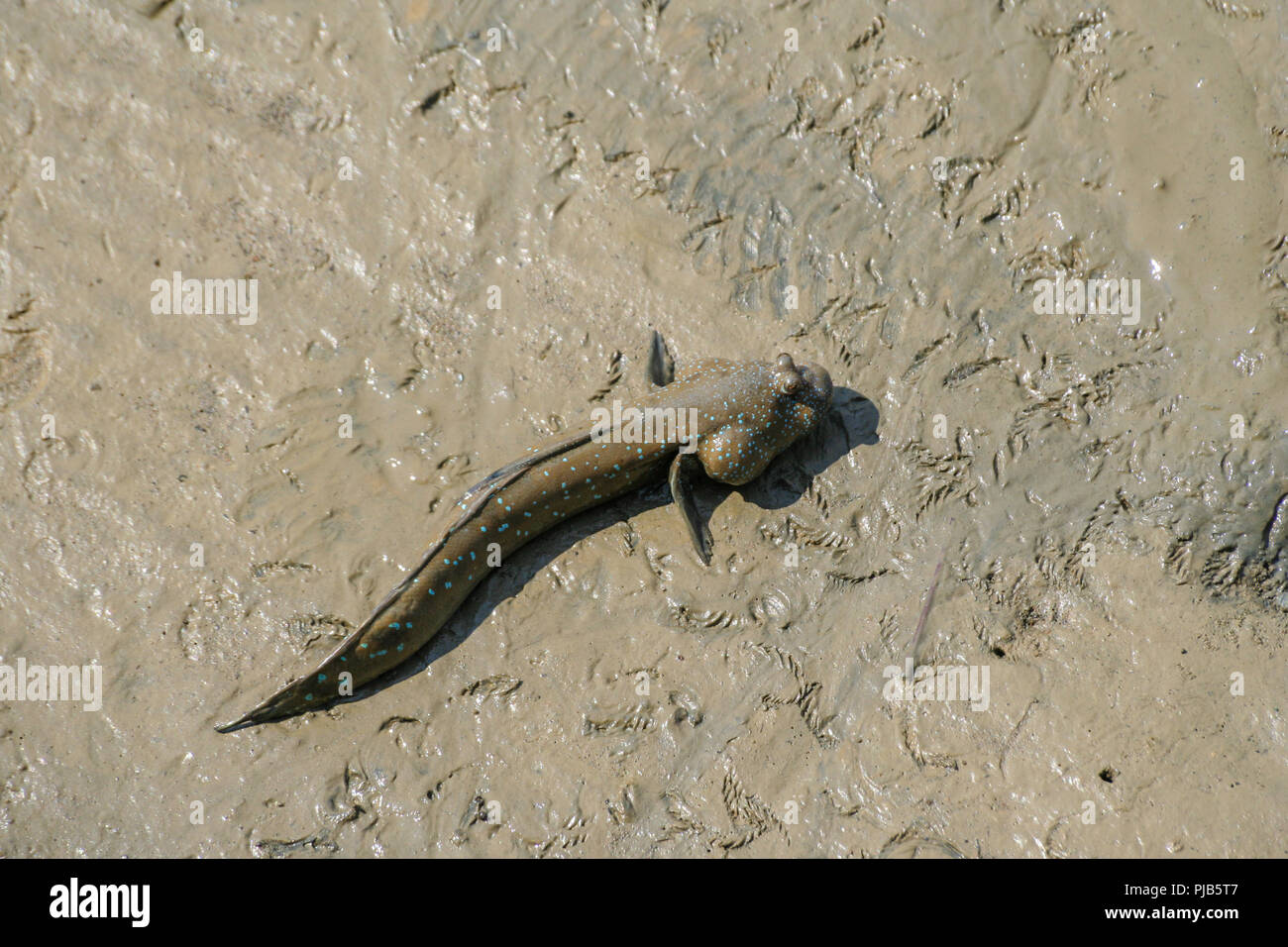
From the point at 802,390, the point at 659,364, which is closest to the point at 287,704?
the point at 659,364

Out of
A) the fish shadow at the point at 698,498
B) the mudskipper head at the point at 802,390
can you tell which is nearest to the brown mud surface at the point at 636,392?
the fish shadow at the point at 698,498

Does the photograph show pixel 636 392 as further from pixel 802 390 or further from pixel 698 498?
pixel 802 390

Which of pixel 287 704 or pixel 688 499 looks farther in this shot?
pixel 688 499

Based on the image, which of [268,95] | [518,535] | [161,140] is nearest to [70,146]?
[161,140]

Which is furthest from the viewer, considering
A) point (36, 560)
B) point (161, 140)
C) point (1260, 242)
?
point (161, 140)

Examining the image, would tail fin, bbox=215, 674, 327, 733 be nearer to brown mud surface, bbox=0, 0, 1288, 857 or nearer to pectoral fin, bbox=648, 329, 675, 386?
brown mud surface, bbox=0, 0, 1288, 857

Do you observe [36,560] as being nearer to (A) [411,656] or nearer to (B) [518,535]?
(A) [411,656]

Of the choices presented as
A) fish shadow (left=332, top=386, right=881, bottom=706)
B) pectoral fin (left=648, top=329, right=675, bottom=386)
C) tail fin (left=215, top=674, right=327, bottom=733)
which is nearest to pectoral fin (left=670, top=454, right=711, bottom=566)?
fish shadow (left=332, top=386, right=881, bottom=706)
